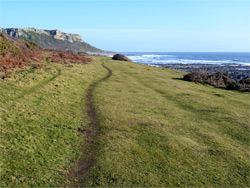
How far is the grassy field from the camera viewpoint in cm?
736

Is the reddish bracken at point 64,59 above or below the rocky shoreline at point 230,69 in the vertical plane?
above

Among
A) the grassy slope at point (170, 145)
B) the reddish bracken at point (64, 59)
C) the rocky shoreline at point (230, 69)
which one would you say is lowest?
the grassy slope at point (170, 145)

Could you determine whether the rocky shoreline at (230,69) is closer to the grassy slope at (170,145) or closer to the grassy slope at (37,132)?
the grassy slope at (170,145)

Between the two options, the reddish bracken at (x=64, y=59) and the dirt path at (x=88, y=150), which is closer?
the dirt path at (x=88, y=150)

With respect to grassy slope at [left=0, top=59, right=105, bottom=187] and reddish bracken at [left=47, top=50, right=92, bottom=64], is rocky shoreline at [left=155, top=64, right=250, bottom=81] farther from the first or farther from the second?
grassy slope at [left=0, top=59, right=105, bottom=187]

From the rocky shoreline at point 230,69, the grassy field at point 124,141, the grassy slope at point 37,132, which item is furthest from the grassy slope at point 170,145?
the rocky shoreline at point 230,69

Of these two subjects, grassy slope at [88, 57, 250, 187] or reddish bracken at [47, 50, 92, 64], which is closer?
grassy slope at [88, 57, 250, 187]

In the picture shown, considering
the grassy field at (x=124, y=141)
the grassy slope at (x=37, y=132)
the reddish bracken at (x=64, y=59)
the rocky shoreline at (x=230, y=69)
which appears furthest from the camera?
the rocky shoreline at (x=230, y=69)

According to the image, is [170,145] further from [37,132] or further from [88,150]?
[37,132]

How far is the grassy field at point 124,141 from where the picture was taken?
736 cm

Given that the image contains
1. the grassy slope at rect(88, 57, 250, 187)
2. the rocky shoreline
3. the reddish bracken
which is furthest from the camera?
the rocky shoreline

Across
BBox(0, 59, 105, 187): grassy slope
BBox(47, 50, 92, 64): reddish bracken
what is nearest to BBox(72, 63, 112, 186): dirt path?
BBox(0, 59, 105, 187): grassy slope

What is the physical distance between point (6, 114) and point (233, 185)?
432 inches

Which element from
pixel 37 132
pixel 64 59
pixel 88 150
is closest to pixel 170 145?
pixel 88 150
